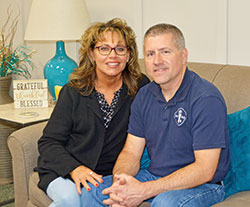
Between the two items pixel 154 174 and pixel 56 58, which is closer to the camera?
pixel 154 174

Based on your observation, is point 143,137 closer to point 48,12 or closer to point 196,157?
point 196,157

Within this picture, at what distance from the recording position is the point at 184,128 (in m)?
1.70

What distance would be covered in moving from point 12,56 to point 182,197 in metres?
2.11

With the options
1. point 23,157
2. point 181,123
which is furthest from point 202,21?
point 23,157

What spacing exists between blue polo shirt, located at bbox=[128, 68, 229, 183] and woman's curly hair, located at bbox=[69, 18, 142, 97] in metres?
0.24

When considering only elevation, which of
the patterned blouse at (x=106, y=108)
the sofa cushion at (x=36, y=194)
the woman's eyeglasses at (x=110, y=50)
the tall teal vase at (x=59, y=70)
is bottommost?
the sofa cushion at (x=36, y=194)

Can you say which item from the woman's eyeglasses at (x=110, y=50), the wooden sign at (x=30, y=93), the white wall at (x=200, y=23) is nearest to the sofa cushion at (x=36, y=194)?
the woman's eyeglasses at (x=110, y=50)

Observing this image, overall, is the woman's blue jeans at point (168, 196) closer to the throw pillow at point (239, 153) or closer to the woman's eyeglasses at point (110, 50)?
the throw pillow at point (239, 153)

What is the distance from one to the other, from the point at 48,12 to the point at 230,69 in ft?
4.16

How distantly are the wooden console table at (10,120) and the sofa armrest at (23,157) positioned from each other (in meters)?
A: 0.27

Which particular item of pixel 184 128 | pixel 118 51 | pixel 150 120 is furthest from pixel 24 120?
pixel 184 128

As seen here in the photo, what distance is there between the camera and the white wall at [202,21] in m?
2.24

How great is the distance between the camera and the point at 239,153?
5.66 feet

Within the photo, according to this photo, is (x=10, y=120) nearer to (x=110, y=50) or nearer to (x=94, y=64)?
(x=94, y=64)
